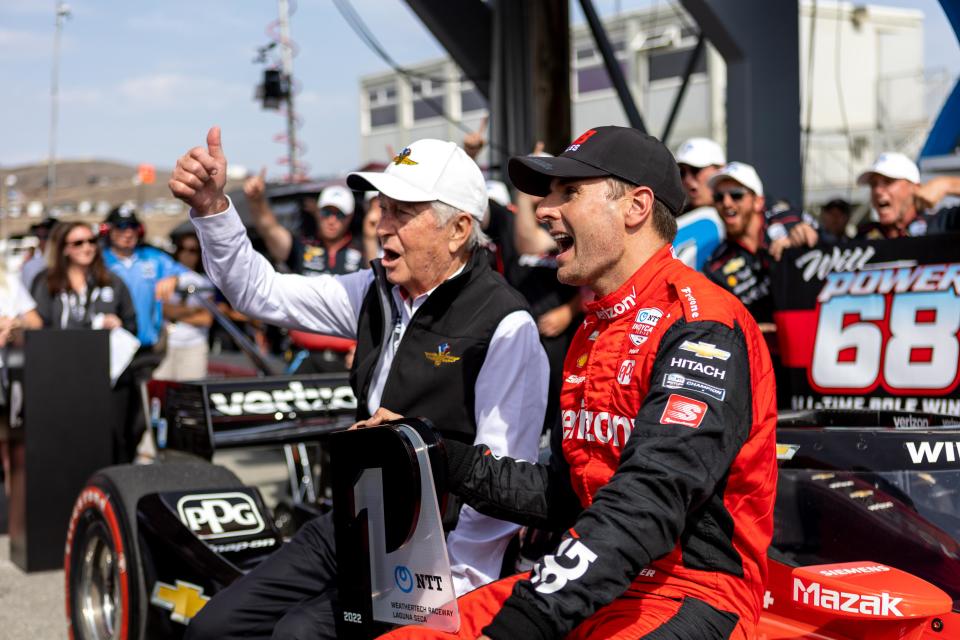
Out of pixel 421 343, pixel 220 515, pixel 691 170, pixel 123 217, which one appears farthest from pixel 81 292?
pixel 421 343

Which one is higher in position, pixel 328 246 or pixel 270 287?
pixel 328 246

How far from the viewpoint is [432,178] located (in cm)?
283

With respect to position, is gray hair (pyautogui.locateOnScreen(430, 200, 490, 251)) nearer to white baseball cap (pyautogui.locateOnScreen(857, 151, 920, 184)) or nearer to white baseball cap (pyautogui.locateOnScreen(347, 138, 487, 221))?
white baseball cap (pyautogui.locateOnScreen(347, 138, 487, 221))

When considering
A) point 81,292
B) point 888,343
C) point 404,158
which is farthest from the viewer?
point 81,292

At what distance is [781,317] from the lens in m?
4.54

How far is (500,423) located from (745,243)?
263 cm

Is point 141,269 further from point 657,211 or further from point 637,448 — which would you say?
point 637,448

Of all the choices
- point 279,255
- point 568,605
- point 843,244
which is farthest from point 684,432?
point 279,255

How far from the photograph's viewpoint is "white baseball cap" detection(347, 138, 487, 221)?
281cm

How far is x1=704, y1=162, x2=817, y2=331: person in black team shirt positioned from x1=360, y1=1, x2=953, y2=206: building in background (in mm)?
15532

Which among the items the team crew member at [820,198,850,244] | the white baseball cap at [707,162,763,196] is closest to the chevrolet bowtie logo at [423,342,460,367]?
the white baseball cap at [707,162,763,196]

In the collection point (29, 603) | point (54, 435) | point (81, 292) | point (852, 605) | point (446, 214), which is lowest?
point (29, 603)

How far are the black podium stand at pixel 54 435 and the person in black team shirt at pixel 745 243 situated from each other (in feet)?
11.4

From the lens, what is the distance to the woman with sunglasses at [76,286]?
679 centimetres
